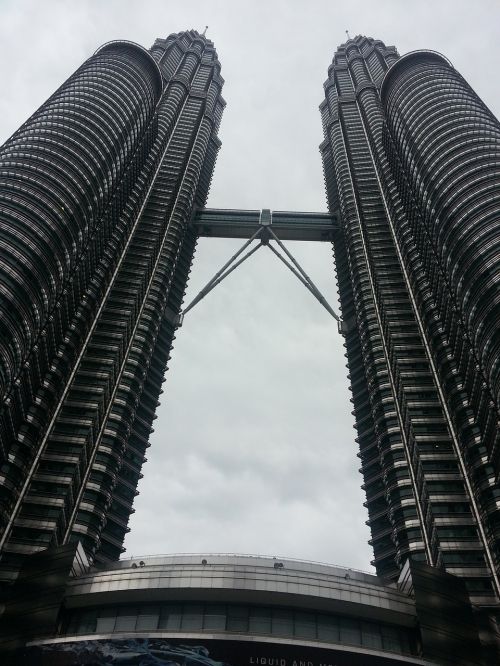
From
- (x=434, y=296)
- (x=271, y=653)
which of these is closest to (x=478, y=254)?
(x=434, y=296)

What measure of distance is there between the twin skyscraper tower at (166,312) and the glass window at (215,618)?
26.5 m

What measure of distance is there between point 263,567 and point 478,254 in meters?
46.2

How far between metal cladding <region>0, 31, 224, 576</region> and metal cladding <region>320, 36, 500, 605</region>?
3597 centimetres

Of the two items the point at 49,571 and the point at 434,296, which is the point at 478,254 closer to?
the point at 434,296

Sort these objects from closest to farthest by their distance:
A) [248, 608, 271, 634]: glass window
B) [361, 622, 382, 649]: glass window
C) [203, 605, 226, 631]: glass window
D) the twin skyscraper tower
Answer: [203, 605, 226, 631]: glass window → [248, 608, 271, 634]: glass window → [361, 622, 382, 649]: glass window → the twin skyscraper tower

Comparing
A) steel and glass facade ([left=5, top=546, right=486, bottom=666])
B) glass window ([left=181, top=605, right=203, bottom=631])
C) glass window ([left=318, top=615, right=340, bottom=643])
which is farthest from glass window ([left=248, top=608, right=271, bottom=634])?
glass window ([left=318, top=615, right=340, bottom=643])

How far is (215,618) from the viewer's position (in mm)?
52375

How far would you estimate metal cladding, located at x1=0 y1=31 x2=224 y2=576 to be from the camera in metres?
73.2

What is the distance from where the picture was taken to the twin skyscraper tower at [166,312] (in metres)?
73.1

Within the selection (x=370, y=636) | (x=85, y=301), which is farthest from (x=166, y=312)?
(x=370, y=636)

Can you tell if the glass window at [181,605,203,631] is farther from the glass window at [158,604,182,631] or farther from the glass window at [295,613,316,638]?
the glass window at [295,613,316,638]

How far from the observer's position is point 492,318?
235 feet

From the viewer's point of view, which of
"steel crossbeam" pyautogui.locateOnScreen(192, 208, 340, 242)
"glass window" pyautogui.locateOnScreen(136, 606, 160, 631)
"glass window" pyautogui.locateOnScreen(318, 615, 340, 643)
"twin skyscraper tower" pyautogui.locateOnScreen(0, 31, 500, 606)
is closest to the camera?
"glass window" pyautogui.locateOnScreen(318, 615, 340, 643)

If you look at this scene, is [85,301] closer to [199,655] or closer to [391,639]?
[199,655]
